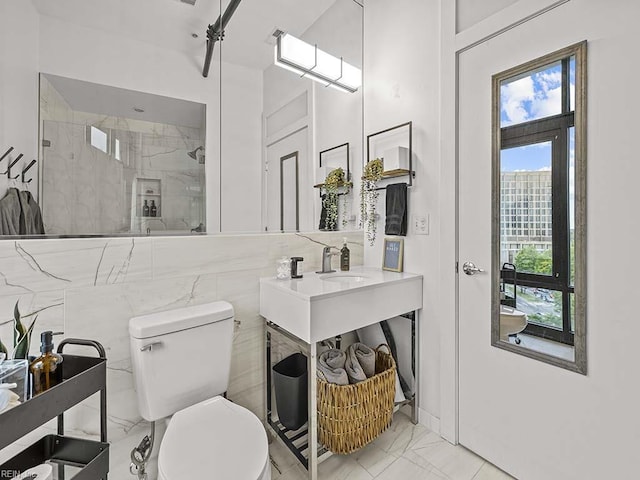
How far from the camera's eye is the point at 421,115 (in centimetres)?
185

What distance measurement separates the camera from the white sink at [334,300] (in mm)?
1411

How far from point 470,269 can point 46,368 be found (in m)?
1.78

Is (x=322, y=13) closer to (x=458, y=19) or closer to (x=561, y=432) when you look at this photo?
(x=458, y=19)

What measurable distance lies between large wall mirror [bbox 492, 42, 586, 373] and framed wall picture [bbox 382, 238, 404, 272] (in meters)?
0.56

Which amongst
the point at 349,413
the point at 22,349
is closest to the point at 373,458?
the point at 349,413

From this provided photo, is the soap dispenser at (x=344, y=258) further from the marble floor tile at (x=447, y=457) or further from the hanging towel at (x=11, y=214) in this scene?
the hanging towel at (x=11, y=214)

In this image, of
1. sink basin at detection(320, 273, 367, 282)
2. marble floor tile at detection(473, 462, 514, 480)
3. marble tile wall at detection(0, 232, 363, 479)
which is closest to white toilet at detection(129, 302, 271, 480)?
marble tile wall at detection(0, 232, 363, 479)

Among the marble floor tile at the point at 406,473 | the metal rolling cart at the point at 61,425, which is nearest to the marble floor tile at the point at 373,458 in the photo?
the marble floor tile at the point at 406,473

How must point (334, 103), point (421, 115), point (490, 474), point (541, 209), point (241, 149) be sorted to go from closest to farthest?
point (541, 209)
point (490, 474)
point (241, 149)
point (421, 115)
point (334, 103)

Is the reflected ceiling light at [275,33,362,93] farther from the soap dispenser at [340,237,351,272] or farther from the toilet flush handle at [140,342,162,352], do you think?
the toilet flush handle at [140,342,162,352]

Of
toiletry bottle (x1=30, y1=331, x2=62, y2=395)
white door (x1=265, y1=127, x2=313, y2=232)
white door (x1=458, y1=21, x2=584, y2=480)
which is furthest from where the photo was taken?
white door (x1=265, y1=127, x2=313, y2=232)

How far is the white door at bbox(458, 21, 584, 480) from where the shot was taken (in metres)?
1.37

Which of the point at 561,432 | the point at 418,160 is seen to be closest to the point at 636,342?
the point at 561,432

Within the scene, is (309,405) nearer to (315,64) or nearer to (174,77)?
(174,77)
